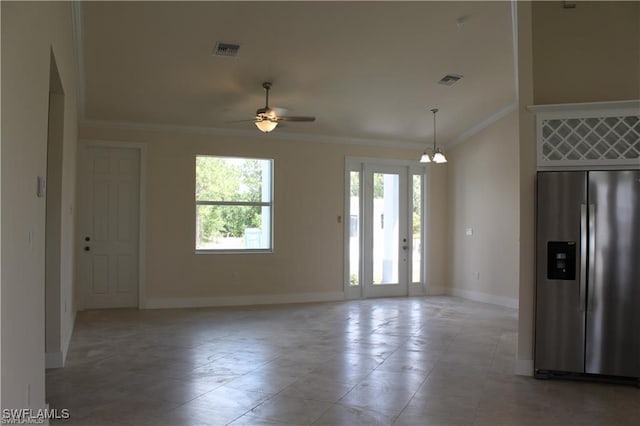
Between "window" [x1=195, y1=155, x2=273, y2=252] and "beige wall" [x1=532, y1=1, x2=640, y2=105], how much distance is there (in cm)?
446

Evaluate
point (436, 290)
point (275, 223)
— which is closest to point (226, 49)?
point (275, 223)

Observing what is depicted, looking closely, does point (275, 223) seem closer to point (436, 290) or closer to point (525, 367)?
point (436, 290)

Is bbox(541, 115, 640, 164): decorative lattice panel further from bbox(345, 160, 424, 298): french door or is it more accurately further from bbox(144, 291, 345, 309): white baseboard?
bbox(144, 291, 345, 309): white baseboard

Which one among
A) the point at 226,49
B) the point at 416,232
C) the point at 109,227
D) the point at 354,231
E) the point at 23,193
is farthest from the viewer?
the point at 416,232

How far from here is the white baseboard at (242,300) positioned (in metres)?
6.97

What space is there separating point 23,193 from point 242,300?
17.5ft

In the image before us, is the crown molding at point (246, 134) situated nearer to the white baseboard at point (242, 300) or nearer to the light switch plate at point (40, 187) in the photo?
the white baseboard at point (242, 300)

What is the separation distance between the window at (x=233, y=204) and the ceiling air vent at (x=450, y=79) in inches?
115

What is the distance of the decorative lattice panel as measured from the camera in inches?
154

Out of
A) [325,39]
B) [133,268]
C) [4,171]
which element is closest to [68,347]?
[133,268]

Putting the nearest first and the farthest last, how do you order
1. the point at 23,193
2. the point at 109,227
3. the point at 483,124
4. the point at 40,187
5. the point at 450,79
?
1. the point at 23,193
2. the point at 40,187
3. the point at 450,79
4. the point at 109,227
5. the point at 483,124

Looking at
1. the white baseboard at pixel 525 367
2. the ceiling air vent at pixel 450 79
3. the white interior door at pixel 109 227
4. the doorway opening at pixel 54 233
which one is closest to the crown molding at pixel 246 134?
the white interior door at pixel 109 227

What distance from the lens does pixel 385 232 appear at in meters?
8.31

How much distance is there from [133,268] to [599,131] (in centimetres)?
595
